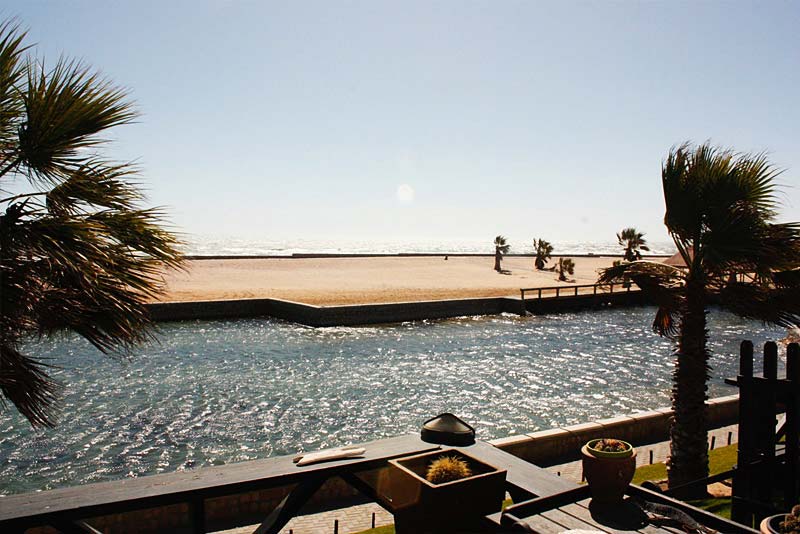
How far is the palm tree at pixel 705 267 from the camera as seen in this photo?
8156 millimetres

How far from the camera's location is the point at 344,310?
3297 centimetres

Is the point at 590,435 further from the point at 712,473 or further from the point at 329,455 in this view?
the point at 329,455

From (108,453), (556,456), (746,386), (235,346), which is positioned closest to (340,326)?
(235,346)

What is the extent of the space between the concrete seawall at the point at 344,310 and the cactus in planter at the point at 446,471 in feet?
92.7

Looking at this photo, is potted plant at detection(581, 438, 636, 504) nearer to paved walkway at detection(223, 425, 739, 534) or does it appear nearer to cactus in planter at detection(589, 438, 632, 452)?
cactus in planter at detection(589, 438, 632, 452)

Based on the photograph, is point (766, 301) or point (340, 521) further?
point (340, 521)

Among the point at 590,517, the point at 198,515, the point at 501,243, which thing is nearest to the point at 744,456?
the point at 590,517

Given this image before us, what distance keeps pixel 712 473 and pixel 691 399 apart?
183cm

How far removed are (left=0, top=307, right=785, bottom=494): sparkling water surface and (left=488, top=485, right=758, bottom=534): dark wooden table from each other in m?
5.20

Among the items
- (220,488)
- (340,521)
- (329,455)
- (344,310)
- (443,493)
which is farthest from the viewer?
(344,310)

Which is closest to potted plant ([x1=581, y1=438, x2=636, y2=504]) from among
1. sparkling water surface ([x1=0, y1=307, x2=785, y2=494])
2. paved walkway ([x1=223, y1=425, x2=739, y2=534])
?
paved walkway ([x1=223, y1=425, x2=739, y2=534])

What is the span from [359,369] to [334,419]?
20.5ft

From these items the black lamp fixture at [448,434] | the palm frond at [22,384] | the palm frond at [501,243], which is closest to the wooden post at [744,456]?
the black lamp fixture at [448,434]

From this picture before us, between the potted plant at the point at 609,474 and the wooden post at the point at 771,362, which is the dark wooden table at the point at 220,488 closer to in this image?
the potted plant at the point at 609,474
